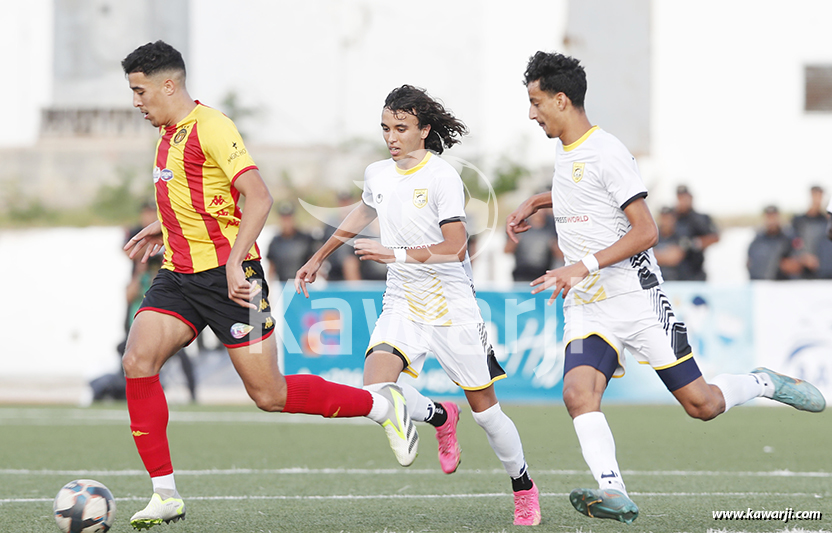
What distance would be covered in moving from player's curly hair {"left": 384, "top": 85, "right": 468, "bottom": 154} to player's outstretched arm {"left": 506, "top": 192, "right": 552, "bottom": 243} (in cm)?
64

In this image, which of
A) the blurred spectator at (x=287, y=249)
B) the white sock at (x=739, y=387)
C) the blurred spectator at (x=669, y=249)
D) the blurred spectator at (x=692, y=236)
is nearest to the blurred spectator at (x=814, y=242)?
the blurred spectator at (x=692, y=236)

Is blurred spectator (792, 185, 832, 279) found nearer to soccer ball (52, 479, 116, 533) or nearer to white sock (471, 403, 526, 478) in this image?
white sock (471, 403, 526, 478)

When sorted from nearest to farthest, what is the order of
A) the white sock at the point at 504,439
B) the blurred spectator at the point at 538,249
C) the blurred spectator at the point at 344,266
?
1. the white sock at the point at 504,439
2. the blurred spectator at the point at 538,249
3. the blurred spectator at the point at 344,266

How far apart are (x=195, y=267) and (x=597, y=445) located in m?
2.12

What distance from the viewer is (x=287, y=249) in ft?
46.3

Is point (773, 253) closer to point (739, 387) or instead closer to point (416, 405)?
point (739, 387)

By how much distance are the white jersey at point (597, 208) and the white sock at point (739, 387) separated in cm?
66

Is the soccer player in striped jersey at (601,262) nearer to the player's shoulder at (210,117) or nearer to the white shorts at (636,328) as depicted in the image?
the white shorts at (636,328)

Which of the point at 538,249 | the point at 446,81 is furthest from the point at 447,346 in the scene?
the point at 446,81

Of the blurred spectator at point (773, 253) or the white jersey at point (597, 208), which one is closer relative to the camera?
the white jersey at point (597, 208)

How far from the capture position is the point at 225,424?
Result: 11211mm

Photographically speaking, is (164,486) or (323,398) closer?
(164,486)

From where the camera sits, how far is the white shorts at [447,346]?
19.1ft

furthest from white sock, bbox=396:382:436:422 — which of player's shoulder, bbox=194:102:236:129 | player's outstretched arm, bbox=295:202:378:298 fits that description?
player's shoulder, bbox=194:102:236:129
